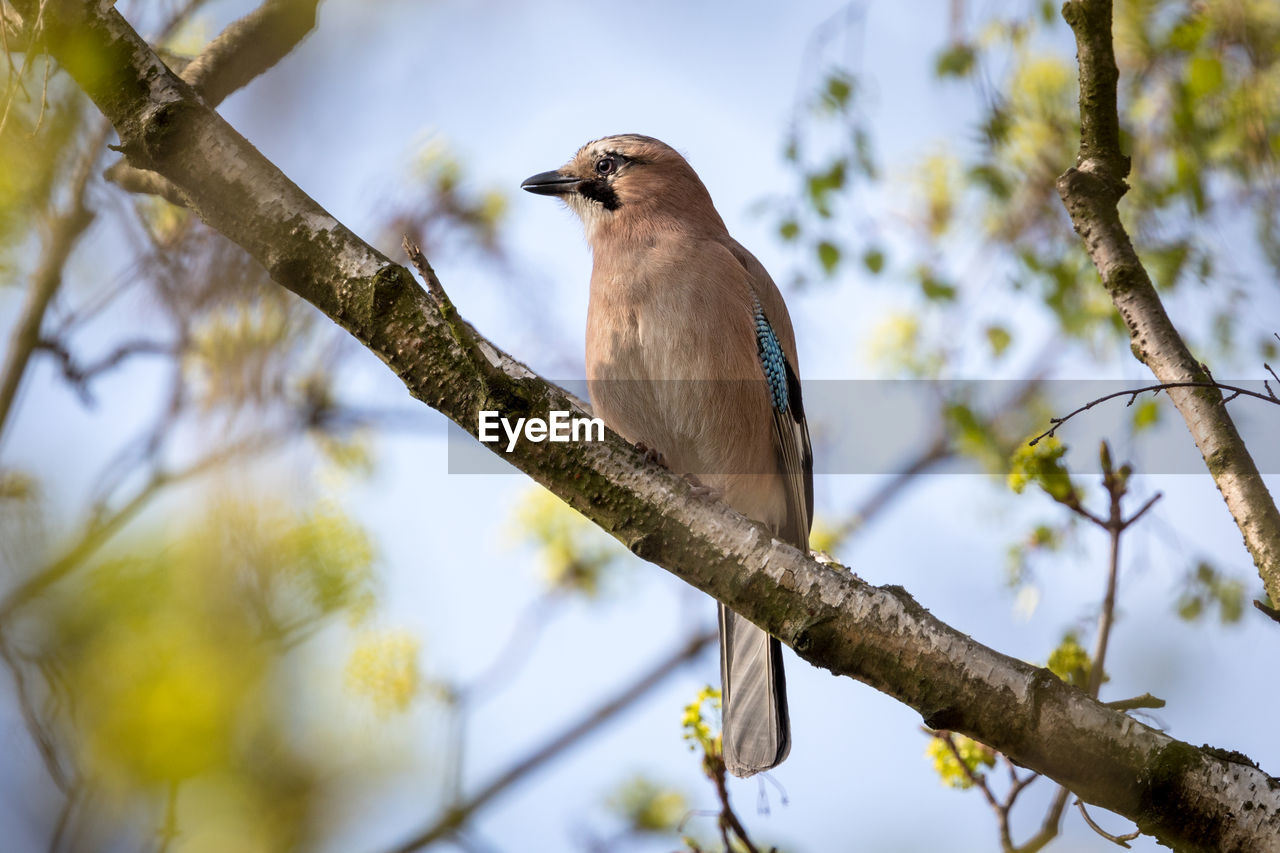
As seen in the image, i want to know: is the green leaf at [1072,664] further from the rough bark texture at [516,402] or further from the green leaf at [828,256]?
the green leaf at [828,256]

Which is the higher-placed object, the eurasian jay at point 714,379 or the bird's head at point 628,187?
the bird's head at point 628,187

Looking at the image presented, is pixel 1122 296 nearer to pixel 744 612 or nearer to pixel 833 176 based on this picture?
pixel 744 612

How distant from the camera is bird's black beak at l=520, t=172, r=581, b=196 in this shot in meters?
5.12

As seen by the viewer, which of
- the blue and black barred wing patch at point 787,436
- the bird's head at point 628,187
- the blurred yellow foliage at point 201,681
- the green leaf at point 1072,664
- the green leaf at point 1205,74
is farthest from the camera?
the green leaf at point 1205,74

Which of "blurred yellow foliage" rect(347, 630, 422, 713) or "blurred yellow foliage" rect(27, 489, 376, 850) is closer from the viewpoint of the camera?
"blurred yellow foliage" rect(27, 489, 376, 850)

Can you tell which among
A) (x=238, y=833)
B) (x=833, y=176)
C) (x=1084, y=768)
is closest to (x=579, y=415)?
(x=238, y=833)

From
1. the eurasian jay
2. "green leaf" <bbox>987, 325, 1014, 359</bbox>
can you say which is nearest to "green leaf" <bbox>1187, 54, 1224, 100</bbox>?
"green leaf" <bbox>987, 325, 1014, 359</bbox>

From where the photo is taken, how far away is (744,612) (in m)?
2.61

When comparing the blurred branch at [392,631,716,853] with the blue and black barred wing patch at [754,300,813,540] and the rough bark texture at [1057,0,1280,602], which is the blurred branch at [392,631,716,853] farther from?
the rough bark texture at [1057,0,1280,602]

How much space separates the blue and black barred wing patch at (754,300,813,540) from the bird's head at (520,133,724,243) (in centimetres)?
64

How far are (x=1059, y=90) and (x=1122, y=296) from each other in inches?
147

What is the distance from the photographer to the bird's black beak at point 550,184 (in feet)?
16.8

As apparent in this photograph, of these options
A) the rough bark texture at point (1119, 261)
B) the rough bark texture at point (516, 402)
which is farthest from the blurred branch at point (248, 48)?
the rough bark texture at point (1119, 261)

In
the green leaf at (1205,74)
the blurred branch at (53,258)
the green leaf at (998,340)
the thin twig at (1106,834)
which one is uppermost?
Answer: the green leaf at (1205,74)
